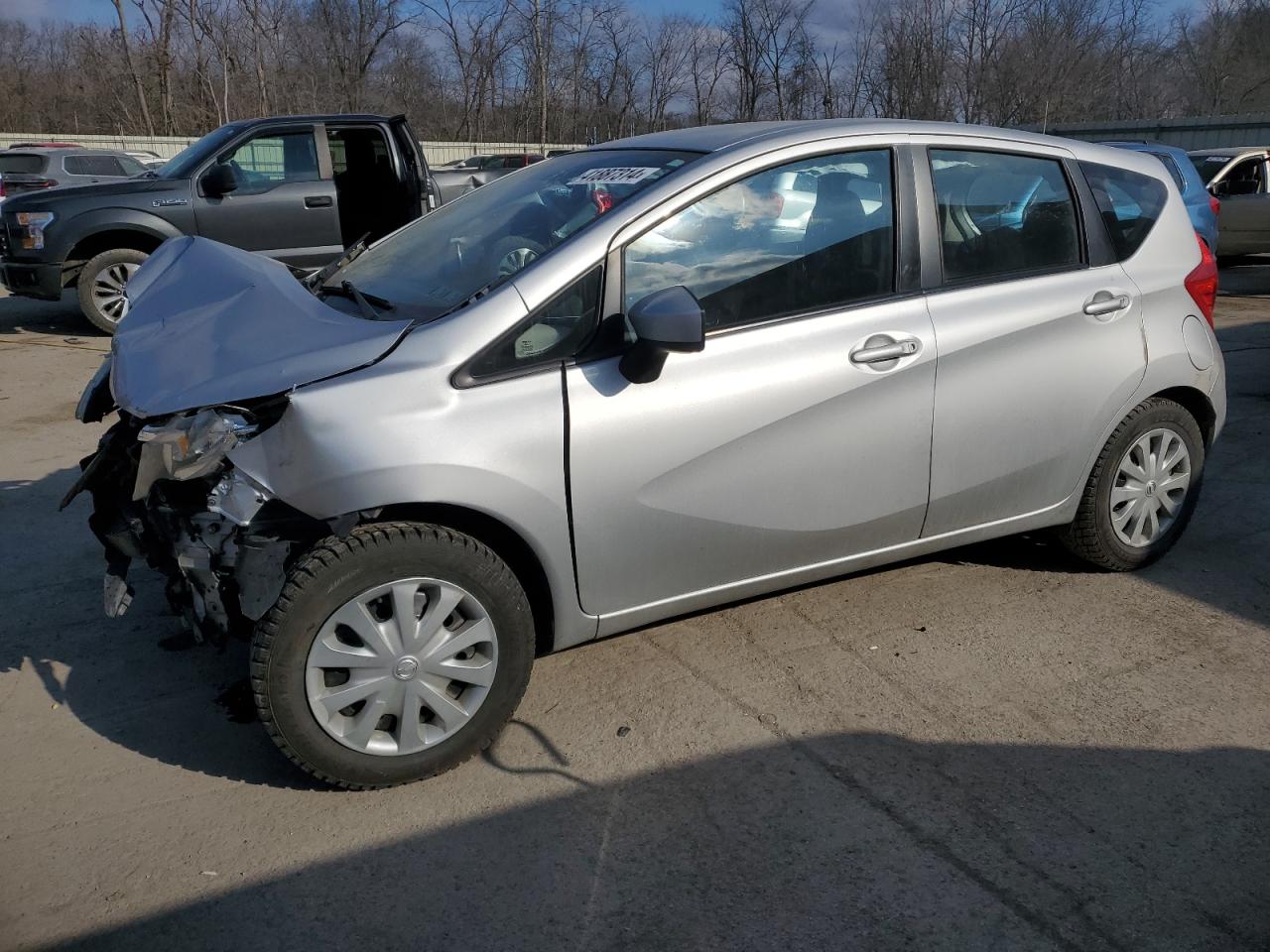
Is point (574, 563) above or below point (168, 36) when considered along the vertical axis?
below

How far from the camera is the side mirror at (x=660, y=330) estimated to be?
3.06 m

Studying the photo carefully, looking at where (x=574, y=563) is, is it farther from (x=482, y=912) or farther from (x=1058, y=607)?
(x=1058, y=607)

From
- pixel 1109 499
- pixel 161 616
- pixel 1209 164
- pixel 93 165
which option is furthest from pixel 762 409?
pixel 93 165

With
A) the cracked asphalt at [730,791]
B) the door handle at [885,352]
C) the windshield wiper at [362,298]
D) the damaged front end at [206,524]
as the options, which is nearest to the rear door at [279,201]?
the cracked asphalt at [730,791]

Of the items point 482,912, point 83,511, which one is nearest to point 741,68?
point 83,511

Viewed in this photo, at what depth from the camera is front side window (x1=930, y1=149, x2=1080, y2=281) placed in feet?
12.7

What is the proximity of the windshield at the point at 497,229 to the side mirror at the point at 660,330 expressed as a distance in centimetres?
41

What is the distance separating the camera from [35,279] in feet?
32.3

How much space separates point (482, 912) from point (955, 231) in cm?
273

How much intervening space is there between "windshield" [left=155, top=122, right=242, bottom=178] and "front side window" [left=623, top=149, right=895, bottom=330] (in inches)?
309

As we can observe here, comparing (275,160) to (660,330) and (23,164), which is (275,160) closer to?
(660,330)

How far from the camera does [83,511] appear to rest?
5.25 m

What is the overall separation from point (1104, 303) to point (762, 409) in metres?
1.60

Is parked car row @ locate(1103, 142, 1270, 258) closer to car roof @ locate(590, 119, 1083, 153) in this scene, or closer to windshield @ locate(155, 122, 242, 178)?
windshield @ locate(155, 122, 242, 178)
